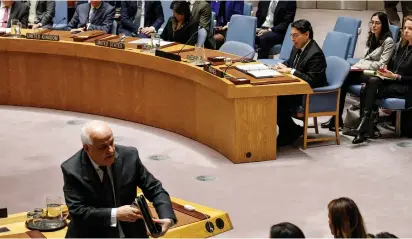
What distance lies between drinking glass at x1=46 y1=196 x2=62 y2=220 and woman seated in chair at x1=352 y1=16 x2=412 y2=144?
3.79 m

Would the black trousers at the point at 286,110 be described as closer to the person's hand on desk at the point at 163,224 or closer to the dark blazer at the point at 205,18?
the dark blazer at the point at 205,18

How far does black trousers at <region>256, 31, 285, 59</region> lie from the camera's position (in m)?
9.91

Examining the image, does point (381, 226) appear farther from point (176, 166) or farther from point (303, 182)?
point (176, 166)

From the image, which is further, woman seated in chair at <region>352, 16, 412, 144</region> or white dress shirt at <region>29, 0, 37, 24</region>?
white dress shirt at <region>29, 0, 37, 24</region>

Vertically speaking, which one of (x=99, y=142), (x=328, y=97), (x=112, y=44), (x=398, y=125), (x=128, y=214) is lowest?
(x=398, y=125)

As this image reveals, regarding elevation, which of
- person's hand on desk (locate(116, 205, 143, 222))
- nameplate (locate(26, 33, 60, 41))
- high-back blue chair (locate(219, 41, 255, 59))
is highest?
nameplate (locate(26, 33, 60, 41))

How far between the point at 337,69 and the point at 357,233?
405 centimetres

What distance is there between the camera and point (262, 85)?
699cm

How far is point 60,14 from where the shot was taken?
36.2 feet

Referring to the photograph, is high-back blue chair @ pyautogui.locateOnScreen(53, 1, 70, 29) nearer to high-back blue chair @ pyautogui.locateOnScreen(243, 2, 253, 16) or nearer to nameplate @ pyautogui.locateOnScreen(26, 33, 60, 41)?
nameplate @ pyautogui.locateOnScreen(26, 33, 60, 41)

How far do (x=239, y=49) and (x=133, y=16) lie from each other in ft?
8.46

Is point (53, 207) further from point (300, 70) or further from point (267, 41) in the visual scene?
point (267, 41)

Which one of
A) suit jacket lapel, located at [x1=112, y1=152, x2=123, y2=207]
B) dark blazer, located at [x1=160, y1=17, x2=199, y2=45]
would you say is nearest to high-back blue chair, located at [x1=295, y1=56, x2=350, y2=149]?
dark blazer, located at [x1=160, y1=17, x2=199, y2=45]

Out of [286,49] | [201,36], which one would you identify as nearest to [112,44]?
[201,36]
